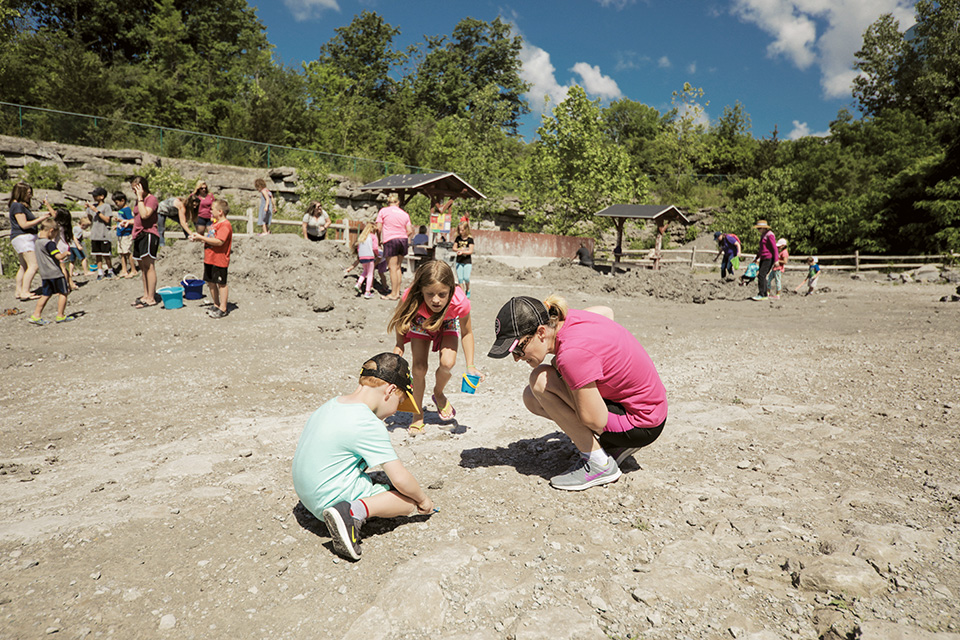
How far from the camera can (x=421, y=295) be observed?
4.43 meters

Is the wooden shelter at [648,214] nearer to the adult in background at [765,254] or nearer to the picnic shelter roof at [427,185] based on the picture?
the picnic shelter roof at [427,185]

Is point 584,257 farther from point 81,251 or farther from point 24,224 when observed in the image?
point 24,224

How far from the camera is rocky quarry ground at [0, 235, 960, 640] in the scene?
249 centimetres

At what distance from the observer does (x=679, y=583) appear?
2.69 metres

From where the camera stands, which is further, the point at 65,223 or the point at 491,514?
Result: the point at 65,223

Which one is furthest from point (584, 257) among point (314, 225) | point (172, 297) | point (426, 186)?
point (172, 297)

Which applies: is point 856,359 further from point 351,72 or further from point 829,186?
point 351,72

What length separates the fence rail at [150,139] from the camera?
2094 centimetres

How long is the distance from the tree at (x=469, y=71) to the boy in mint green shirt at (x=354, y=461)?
156ft

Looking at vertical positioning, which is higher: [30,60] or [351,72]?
[351,72]

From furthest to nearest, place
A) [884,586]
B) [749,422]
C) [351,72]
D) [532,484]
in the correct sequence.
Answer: [351,72] → [749,422] → [532,484] → [884,586]

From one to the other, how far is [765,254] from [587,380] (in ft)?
43.4

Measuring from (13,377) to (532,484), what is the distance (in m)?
6.33

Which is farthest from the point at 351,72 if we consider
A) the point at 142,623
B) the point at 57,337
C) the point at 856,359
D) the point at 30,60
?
the point at 142,623
